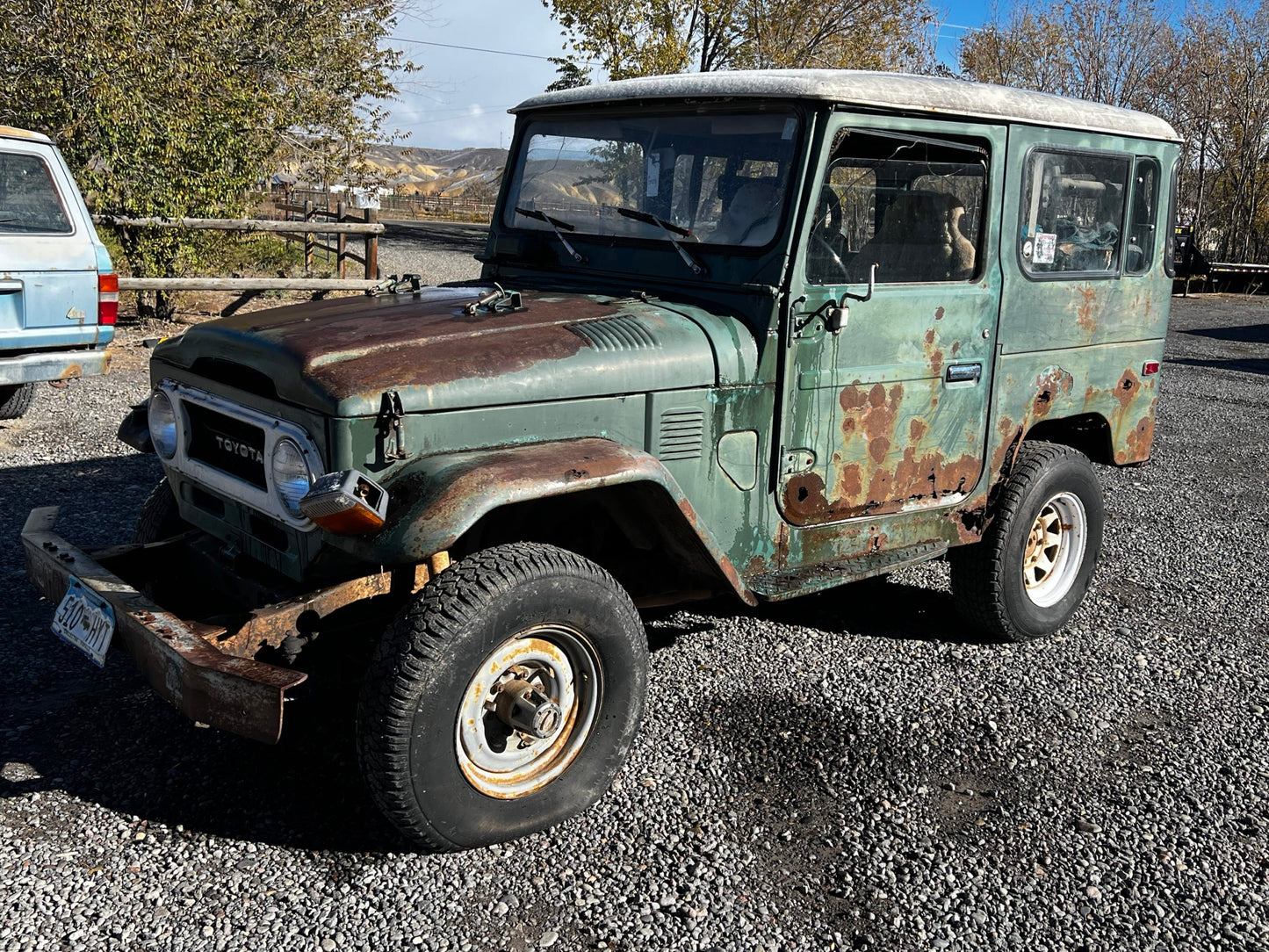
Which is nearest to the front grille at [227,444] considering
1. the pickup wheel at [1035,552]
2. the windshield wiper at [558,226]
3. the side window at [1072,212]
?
the windshield wiper at [558,226]

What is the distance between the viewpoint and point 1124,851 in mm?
3297

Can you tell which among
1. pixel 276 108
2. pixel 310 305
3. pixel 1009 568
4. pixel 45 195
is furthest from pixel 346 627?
pixel 276 108

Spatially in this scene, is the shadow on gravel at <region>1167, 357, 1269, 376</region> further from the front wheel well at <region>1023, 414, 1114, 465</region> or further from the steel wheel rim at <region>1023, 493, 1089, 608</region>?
the steel wheel rim at <region>1023, 493, 1089, 608</region>

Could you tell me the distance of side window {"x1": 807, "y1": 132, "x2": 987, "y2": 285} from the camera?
3725 millimetres

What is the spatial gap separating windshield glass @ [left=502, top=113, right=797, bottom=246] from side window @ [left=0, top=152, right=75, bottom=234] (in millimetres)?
4614

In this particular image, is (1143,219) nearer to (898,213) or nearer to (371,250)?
(898,213)

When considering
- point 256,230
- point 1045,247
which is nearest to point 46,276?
point 256,230

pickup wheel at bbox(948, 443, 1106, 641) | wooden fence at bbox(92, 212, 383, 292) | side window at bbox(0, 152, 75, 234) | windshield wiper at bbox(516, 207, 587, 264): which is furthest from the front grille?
wooden fence at bbox(92, 212, 383, 292)

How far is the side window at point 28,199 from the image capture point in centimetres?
739

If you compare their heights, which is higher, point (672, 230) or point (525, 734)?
point (672, 230)

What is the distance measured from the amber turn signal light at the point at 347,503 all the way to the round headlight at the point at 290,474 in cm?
17

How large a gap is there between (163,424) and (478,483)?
1.46 meters

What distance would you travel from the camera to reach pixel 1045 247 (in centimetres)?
445

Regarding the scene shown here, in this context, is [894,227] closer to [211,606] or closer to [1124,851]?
[1124,851]
